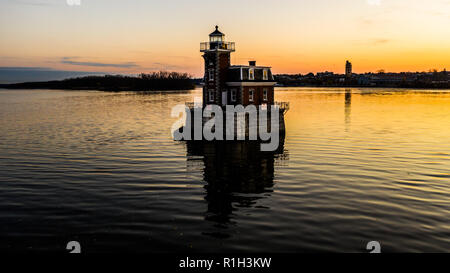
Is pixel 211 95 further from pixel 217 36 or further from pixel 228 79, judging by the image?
pixel 217 36

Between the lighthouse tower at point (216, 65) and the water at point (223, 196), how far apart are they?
33.6ft

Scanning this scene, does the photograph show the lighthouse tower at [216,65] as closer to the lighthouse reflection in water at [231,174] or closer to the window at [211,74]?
the window at [211,74]

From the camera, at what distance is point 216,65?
46.0m

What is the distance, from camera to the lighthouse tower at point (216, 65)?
45625 mm

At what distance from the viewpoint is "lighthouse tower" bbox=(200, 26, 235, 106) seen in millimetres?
45625

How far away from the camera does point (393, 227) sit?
16.0 meters

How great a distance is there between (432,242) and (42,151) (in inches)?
1314

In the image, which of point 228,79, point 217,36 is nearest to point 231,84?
point 228,79

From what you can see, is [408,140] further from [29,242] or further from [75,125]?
[75,125]

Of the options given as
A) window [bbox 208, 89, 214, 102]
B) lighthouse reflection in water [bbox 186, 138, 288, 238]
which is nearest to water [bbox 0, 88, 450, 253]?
lighthouse reflection in water [bbox 186, 138, 288, 238]

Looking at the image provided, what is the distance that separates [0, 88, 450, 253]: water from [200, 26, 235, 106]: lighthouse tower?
10.3 m

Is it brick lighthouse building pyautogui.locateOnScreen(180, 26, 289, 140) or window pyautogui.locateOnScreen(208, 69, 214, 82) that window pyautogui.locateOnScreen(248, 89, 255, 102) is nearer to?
brick lighthouse building pyautogui.locateOnScreen(180, 26, 289, 140)
